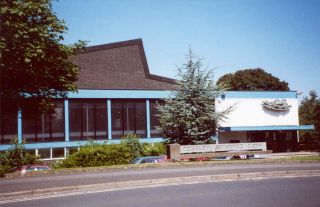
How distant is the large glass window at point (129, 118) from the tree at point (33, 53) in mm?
19187

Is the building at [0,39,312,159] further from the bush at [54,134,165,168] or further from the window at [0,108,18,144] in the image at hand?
the bush at [54,134,165,168]

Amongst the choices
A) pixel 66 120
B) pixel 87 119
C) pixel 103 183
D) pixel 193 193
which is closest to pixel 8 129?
pixel 66 120

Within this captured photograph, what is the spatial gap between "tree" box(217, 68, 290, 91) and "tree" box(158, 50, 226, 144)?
1885 inches

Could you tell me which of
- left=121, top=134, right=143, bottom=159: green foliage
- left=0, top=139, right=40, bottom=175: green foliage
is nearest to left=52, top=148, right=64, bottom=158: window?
left=0, top=139, right=40, bottom=175: green foliage

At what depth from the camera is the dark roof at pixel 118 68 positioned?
46.0m

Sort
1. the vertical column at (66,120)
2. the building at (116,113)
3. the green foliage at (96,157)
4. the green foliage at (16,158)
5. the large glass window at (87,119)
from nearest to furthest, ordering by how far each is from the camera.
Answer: the green foliage at (96,157) < the green foliage at (16,158) < the building at (116,113) < the vertical column at (66,120) < the large glass window at (87,119)

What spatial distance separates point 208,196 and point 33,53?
11614 millimetres

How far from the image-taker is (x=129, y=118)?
4150 centimetres

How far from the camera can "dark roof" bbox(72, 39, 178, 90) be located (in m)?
46.0

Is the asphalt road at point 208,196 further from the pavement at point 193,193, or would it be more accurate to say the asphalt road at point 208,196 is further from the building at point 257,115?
the building at point 257,115

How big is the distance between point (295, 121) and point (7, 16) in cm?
3939

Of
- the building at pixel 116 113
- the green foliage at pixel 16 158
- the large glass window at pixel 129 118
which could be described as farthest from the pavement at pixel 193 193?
the large glass window at pixel 129 118

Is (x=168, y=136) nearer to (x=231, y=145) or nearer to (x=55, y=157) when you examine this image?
(x=231, y=145)

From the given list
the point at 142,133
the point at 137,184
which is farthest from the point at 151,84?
the point at 137,184
